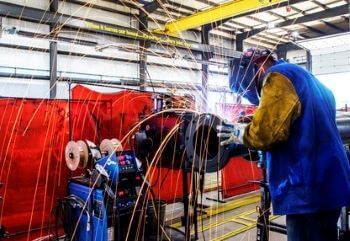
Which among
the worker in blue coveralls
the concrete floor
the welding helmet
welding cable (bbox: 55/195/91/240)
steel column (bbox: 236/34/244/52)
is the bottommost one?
the concrete floor

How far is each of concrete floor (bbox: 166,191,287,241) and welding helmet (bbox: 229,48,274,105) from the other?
210cm

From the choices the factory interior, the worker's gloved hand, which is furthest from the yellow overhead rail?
the worker's gloved hand

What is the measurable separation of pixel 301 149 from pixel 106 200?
2.02m

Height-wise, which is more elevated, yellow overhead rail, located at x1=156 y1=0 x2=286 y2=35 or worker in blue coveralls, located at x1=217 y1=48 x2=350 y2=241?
yellow overhead rail, located at x1=156 y1=0 x2=286 y2=35

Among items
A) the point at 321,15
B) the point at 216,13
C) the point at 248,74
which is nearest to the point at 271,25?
the point at 321,15

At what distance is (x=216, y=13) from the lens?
22.7 feet

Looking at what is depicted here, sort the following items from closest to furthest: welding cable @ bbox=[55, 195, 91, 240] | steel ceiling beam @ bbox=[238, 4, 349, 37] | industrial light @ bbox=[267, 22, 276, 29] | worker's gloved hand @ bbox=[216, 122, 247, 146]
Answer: worker's gloved hand @ bbox=[216, 122, 247, 146] → welding cable @ bbox=[55, 195, 91, 240] → steel ceiling beam @ bbox=[238, 4, 349, 37] → industrial light @ bbox=[267, 22, 276, 29]

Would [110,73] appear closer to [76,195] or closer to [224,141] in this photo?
[76,195]

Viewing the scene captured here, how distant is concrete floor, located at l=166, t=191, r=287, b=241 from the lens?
4.22 m

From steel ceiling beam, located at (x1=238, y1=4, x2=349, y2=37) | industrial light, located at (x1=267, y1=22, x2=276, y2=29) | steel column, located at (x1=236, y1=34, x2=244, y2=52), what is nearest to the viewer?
steel ceiling beam, located at (x1=238, y1=4, x2=349, y2=37)

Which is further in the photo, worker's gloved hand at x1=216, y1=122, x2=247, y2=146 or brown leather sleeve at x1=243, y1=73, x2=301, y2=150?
worker's gloved hand at x1=216, y1=122, x2=247, y2=146

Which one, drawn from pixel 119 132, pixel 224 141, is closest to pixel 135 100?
pixel 119 132

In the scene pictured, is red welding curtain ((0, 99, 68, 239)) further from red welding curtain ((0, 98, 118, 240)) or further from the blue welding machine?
the blue welding machine

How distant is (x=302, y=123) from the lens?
1.71 meters
